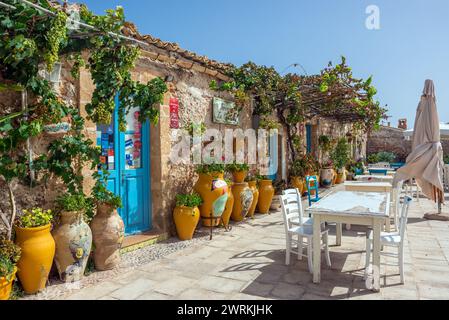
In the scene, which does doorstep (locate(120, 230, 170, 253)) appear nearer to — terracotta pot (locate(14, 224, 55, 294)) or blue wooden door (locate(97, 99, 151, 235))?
blue wooden door (locate(97, 99, 151, 235))

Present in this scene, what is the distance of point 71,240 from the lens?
327cm

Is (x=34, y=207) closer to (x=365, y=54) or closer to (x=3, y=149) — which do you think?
(x=3, y=149)

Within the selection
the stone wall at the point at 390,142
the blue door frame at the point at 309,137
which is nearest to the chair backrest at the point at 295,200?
the blue door frame at the point at 309,137

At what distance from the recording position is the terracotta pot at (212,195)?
5258mm

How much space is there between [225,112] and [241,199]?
64.5 inches

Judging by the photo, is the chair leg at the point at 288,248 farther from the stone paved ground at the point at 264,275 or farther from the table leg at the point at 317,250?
the table leg at the point at 317,250

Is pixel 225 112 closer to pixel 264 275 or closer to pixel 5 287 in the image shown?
pixel 264 275

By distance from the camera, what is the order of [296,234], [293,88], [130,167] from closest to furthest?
1. [296,234]
2. [130,167]
3. [293,88]

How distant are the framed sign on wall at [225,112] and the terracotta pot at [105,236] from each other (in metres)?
2.89

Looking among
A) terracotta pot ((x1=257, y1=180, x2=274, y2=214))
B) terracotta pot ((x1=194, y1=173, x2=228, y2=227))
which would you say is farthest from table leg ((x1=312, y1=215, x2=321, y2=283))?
terracotta pot ((x1=257, y1=180, x2=274, y2=214))

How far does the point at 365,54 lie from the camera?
4934 mm

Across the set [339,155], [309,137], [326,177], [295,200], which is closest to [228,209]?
[295,200]

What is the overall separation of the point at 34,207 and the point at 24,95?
110 centimetres

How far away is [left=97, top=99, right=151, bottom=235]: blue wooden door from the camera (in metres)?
4.47
